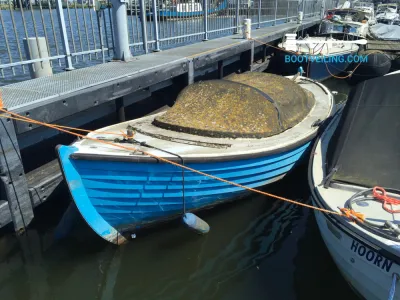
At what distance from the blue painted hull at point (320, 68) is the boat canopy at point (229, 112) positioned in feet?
25.9

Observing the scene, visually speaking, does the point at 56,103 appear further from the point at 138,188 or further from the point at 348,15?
the point at 348,15

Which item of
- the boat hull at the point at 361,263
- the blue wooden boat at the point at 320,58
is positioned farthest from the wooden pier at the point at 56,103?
the blue wooden boat at the point at 320,58

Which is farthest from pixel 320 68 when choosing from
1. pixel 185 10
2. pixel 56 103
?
pixel 56 103

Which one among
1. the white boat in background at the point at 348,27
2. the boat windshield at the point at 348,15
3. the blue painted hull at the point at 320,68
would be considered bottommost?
the blue painted hull at the point at 320,68

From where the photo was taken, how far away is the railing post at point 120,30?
6.94 meters

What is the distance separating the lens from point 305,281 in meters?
4.54

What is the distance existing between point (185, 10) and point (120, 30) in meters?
3.47

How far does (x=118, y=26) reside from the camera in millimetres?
7121

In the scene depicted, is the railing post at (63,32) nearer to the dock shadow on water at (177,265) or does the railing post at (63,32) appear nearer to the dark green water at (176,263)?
the dark green water at (176,263)

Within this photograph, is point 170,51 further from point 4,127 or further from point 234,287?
point 234,287

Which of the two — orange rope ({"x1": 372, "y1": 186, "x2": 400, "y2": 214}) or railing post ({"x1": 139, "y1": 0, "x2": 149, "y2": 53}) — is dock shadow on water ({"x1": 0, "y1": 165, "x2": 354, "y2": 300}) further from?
railing post ({"x1": 139, "y1": 0, "x2": 149, "y2": 53})

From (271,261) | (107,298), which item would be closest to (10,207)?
(107,298)

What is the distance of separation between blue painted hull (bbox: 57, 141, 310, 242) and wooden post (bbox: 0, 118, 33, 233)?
739 mm

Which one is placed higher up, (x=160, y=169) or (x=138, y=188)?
(x=160, y=169)
